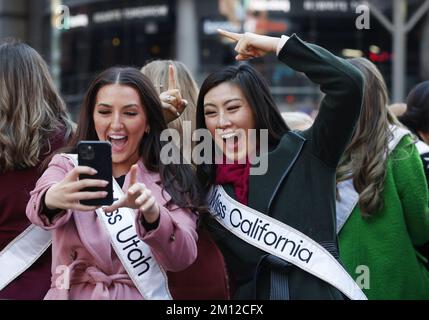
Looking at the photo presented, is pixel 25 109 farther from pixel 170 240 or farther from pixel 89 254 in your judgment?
pixel 170 240

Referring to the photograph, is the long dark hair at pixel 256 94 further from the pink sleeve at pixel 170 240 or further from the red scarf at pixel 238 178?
the pink sleeve at pixel 170 240

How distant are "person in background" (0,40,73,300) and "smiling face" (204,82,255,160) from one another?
2.49 feet

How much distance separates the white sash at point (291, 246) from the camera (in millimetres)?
2969

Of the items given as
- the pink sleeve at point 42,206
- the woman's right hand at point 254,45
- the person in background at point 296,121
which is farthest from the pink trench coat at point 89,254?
the person in background at point 296,121

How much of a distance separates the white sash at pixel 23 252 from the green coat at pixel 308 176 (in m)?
0.81

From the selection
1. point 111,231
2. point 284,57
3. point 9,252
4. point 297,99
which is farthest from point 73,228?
point 297,99

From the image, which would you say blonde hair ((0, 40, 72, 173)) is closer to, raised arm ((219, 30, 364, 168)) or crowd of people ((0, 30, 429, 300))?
crowd of people ((0, 30, 429, 300))

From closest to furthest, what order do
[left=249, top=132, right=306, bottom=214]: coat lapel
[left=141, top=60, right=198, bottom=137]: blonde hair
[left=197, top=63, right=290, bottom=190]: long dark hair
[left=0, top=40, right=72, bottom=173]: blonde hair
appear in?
[left=249, top=132, right=306, bottom=214]: coat lapel → [left=197, top=63, right=290, bottom=190]: long dark hair → [left=0, top=40, right=72, bottom=173]: blonde hair → [left=141, top=60, right=198, bottom=137]: blonde hair

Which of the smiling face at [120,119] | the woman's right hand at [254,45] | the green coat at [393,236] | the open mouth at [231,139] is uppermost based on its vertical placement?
the woman's right hand at [254,45]

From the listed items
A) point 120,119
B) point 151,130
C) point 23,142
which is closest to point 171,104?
point 151,130

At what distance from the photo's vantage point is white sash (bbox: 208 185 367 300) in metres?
2.97

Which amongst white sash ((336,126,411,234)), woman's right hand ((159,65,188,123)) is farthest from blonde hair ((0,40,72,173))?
white sash ((336,126,411,234))

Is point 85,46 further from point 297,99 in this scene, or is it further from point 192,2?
point 297,99

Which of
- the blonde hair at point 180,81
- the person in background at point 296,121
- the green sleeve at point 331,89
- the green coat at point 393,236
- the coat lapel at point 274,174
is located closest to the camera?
the green sleeve at point 331,89
